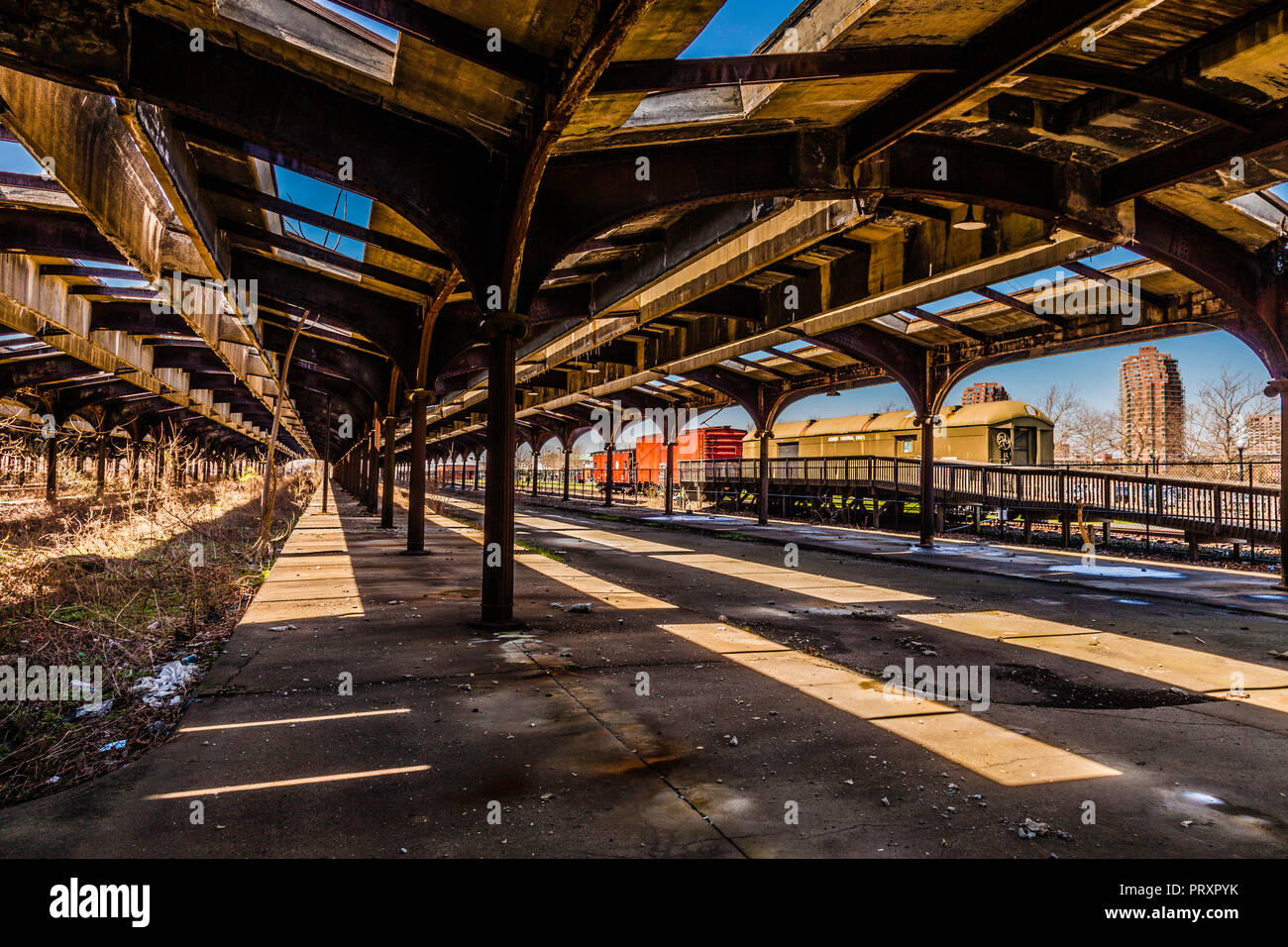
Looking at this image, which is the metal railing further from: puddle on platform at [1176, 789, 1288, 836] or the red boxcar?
puddle on platform at [1176, 789, 1288, 836]

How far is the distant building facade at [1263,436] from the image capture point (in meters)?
47.1

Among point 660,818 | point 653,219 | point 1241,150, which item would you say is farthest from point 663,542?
point 660,818

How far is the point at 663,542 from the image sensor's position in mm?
16734

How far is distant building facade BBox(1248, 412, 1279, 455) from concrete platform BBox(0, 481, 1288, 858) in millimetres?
48062

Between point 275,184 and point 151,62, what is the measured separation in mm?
3542

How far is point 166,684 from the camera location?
195 inches

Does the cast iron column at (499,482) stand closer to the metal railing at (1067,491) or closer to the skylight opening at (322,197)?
the skylight opening at (322,197)

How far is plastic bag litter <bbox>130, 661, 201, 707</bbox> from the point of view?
4.57 meters

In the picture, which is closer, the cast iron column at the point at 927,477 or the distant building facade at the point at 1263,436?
the cast iron column at the point at 927,477

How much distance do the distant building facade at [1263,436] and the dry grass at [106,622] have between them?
5237cm

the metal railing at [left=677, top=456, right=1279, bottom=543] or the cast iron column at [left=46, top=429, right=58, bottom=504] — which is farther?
the cast iron column at [left=46, top=429, right=58, bottom=504]

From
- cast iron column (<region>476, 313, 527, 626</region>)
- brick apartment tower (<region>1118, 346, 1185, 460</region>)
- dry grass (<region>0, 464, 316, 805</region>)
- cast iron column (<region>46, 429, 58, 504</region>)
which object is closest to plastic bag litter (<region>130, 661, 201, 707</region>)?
dry grass (<region>0, 464, 316, 805</region>)

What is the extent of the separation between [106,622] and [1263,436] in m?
64.2

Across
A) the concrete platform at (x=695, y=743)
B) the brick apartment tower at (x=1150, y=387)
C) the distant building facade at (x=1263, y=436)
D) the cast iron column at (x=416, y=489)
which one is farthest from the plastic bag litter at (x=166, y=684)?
the brick apartment tower at (x=1150, y=387)
